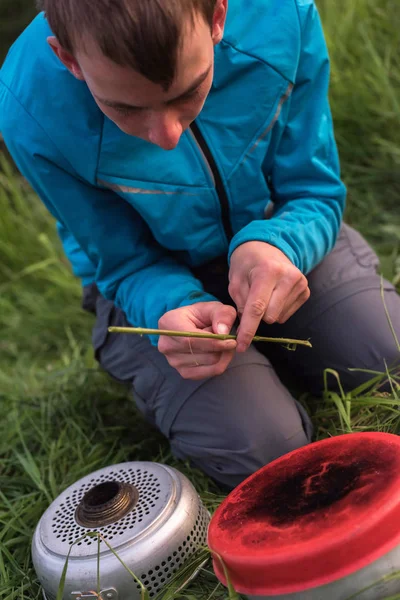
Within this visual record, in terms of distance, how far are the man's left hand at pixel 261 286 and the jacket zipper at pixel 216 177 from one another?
0.23 m

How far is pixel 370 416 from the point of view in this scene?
1.55m

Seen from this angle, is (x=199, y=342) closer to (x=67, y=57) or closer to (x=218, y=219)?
(x=218, y=219)

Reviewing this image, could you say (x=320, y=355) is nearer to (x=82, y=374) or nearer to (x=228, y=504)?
(x=228, y=504)

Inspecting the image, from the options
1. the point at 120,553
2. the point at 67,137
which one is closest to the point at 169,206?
the point at 67,137

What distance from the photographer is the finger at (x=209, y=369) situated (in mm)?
1385

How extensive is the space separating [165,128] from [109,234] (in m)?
0.50

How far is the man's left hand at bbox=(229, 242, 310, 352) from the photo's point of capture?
1306 millimetres

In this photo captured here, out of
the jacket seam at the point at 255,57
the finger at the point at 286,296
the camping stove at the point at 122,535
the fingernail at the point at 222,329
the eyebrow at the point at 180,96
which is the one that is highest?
the eyebrow at the point at 180,96

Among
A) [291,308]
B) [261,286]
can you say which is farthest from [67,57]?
[291,308]

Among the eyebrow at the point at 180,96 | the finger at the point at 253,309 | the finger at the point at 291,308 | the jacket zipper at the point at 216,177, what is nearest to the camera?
the eyebrow at the point at 180,96

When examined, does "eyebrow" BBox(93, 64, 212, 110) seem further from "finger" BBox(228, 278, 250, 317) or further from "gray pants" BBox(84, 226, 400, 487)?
"gray pants" BBox(84, 226, 400, 487)

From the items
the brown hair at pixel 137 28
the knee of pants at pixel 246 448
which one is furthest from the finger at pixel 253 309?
the brown hair at pixel 137 28

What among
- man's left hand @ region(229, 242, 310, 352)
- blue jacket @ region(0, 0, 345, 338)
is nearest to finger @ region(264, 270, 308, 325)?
man's left hand @ region(229, 242, 310, 352)

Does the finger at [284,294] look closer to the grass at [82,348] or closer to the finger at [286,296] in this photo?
the finger at [286,296]
